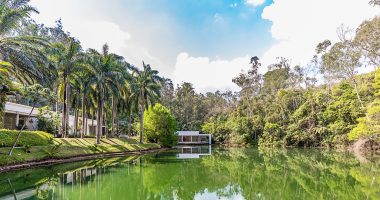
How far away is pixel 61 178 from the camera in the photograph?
49.0 ft

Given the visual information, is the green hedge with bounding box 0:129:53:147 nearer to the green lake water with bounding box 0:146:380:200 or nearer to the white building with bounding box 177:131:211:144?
the green lake water with bounding box 0:146:380:200

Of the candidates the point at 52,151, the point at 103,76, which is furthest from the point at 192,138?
the point at 52,151

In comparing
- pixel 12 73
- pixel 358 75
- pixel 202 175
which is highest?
pixel 358 75

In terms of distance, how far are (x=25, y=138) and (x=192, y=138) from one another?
46.8m

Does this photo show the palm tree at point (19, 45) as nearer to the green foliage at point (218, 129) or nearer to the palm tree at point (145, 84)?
the palm tree at point (145, 84)

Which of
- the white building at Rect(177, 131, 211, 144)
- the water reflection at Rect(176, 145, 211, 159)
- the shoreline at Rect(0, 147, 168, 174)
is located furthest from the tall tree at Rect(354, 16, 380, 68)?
the white building at Rect(177, 131, 211, 144)

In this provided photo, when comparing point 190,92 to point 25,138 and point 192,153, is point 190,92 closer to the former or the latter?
point 192,153

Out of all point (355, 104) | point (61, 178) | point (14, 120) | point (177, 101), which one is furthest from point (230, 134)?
point (61, 178)

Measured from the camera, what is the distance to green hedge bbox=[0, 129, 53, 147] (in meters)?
20.0

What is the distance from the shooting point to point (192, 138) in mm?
66875

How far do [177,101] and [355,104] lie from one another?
141 feet

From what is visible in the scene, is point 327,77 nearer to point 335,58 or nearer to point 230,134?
point 335,58

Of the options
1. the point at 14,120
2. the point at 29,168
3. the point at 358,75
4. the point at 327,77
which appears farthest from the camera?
the point at 327,77

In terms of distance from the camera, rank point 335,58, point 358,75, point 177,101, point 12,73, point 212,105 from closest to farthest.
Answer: point 12,73, point 335,58, point 358,75, point 177,101, point 212,105
